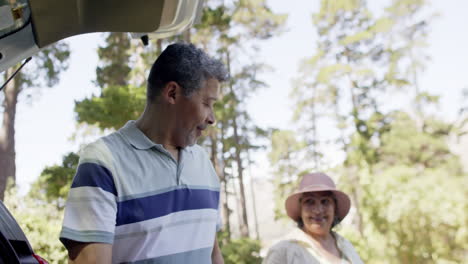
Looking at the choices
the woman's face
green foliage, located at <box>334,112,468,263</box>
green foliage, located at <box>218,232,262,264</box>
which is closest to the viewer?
the woman's face

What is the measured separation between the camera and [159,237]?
1310 millimetres

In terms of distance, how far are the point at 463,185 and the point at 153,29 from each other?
1005cm

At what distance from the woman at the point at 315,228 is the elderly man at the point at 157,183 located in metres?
1.22

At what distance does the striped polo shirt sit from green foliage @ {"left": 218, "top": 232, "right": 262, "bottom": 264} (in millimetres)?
10343

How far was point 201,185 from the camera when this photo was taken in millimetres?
1510

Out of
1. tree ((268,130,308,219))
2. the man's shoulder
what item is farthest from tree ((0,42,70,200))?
tree ((268,130,308,219))

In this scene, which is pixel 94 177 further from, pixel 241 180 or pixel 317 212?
pixel 241 180

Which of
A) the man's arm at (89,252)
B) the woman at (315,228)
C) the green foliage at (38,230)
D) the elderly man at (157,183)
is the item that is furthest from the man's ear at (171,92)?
the green foliage at (38,230)

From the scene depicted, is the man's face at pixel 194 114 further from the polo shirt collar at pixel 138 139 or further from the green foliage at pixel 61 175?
the green foliage at pixel 61 175

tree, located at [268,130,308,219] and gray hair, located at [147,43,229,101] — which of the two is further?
tree, located at [268,130,308,219]

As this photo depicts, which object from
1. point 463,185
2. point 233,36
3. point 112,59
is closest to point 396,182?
point 463,185

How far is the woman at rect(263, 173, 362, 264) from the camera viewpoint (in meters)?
2.80

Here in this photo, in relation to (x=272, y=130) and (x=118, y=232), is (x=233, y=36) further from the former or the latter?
(x=118, y=232)

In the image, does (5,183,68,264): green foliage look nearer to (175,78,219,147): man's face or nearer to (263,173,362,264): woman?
(263,173,362,264): woman
